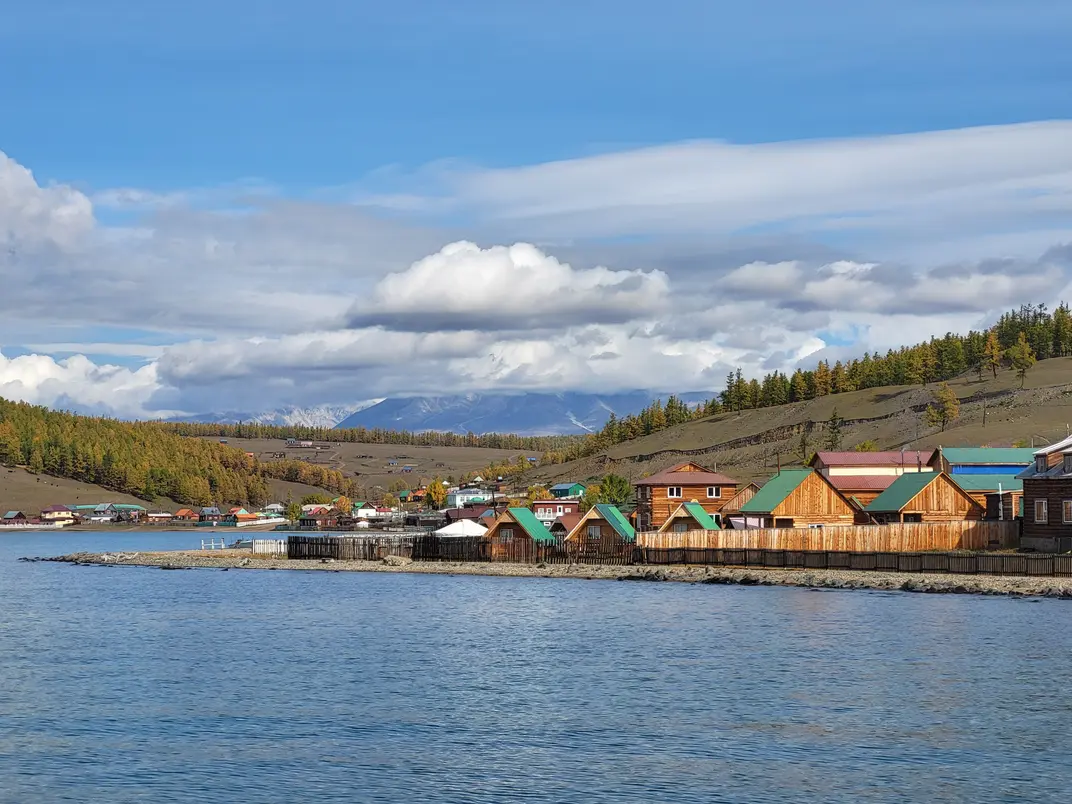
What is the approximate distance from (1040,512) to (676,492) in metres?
47.0

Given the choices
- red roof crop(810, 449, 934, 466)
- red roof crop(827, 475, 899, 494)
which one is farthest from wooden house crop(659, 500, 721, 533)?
red roof crop(810, 449, 934, 466)

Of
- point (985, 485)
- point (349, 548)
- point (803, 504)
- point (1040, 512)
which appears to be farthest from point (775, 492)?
point (349, 548)

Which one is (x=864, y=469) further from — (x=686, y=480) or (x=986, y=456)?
(x=686, y=480)

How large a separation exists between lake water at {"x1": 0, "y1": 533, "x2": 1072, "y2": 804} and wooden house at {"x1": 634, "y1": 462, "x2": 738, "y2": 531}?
54.5m

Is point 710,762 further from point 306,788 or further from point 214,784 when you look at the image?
point 214,784

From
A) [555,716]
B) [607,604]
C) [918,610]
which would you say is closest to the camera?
[555,716]

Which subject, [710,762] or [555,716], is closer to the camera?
[710,762]

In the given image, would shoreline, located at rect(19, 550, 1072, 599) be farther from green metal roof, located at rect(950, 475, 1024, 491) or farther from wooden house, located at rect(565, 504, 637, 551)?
green metal roof, located at rect(950, 475, 1024, 491)

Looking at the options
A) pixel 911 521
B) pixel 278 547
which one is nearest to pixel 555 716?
pixel 911 521

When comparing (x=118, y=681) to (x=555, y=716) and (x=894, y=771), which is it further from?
(x=894, y=771)

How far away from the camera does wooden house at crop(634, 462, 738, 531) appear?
131375 millimetres

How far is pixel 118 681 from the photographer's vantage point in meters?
48.7

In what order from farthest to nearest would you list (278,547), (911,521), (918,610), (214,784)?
1. (278,547)
2. (911,521)
3. (918,610)
4. (214,784)

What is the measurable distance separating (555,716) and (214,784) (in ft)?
39.5
